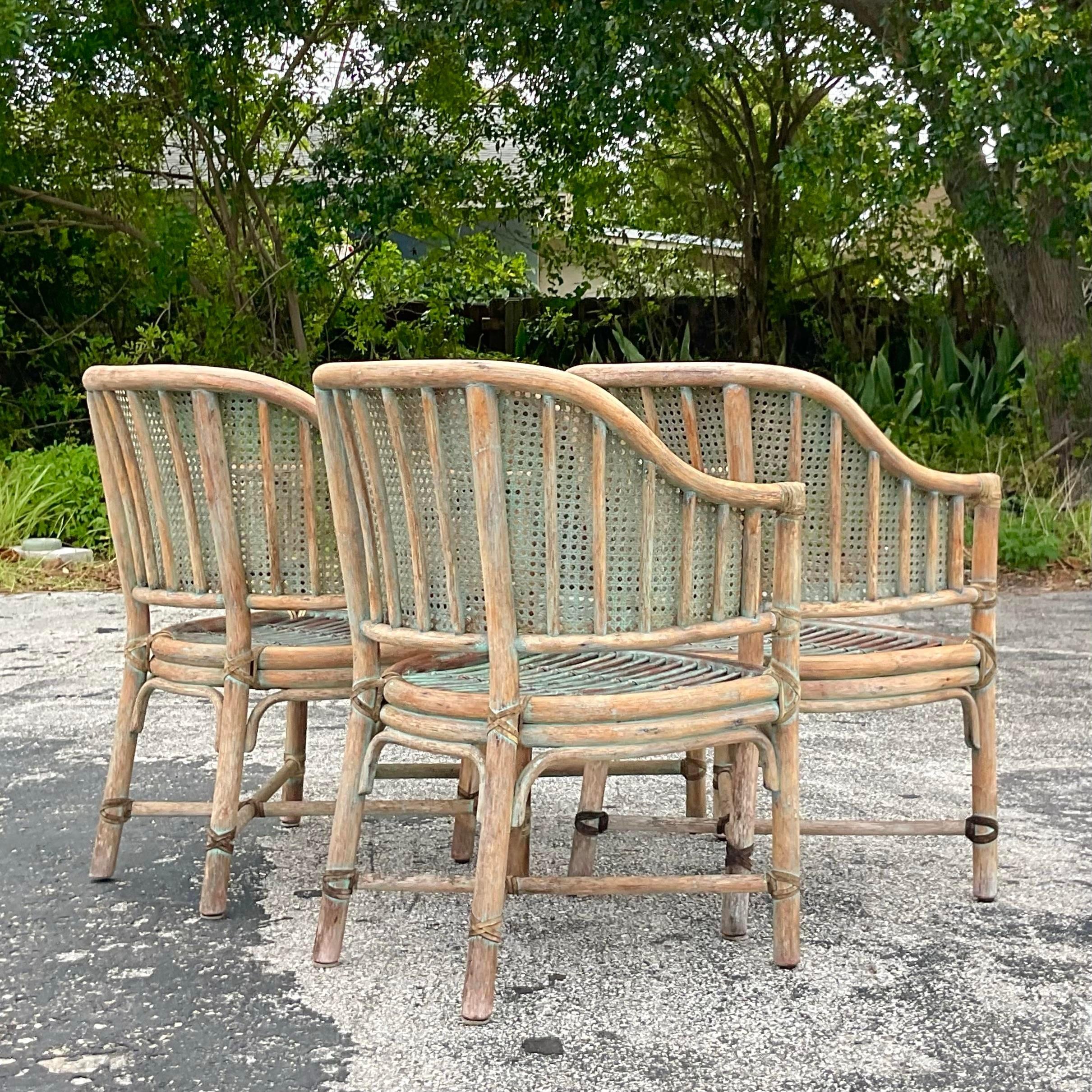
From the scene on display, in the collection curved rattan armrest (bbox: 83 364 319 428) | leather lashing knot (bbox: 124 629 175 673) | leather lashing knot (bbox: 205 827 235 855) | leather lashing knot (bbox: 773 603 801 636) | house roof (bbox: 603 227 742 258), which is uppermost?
house roof (bbox: 603 227 742 258)

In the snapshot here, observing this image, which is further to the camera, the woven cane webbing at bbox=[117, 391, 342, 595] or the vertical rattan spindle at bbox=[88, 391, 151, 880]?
the vertical rattan spindle at bbox=[88, 391, 151, 880]

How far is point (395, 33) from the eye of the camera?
31.6ft

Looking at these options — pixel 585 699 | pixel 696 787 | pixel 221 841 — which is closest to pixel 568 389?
pixel 585 699

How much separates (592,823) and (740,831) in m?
0.44

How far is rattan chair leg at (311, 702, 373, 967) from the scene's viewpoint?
9.59 ft

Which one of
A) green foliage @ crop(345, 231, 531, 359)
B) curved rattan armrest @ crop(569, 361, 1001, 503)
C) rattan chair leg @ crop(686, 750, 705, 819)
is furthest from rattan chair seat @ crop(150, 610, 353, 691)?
green foliage @ crop(345, 231, 531, 359)

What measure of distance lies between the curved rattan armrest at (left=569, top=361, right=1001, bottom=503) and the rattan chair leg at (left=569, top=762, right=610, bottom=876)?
934 millimetres

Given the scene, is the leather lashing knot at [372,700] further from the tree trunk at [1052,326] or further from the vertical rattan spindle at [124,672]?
the tree trunk at [1052,326]

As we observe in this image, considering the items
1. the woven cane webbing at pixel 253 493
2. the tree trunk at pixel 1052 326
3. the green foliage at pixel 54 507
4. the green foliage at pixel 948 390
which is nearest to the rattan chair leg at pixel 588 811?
the woven cane webbing at pixel 253 493

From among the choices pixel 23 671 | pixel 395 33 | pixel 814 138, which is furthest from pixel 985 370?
pixel 23 671

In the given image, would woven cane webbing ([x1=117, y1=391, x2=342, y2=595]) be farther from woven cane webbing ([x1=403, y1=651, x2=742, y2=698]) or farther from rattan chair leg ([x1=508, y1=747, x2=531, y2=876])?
rattan chair leg ([x1=508, y1=747, x2=531, y2=876])

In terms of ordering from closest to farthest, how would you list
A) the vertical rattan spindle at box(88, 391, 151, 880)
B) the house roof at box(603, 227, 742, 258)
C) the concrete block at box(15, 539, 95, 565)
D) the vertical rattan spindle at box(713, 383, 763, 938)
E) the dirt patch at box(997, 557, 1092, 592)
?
the vertical rattan spindle at box(713, 383, 763, 938) → the vertical rattan spindle at box(88, 391, 151, 880) → the dirt patch at box(997, 557, 1092, 592) → the concrete block at box(15, 539, 95, 565) → the house roof at box(603, 227, 742, 258)

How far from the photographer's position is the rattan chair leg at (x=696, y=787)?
12.4 feet

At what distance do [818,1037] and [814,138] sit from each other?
637 centimetres
